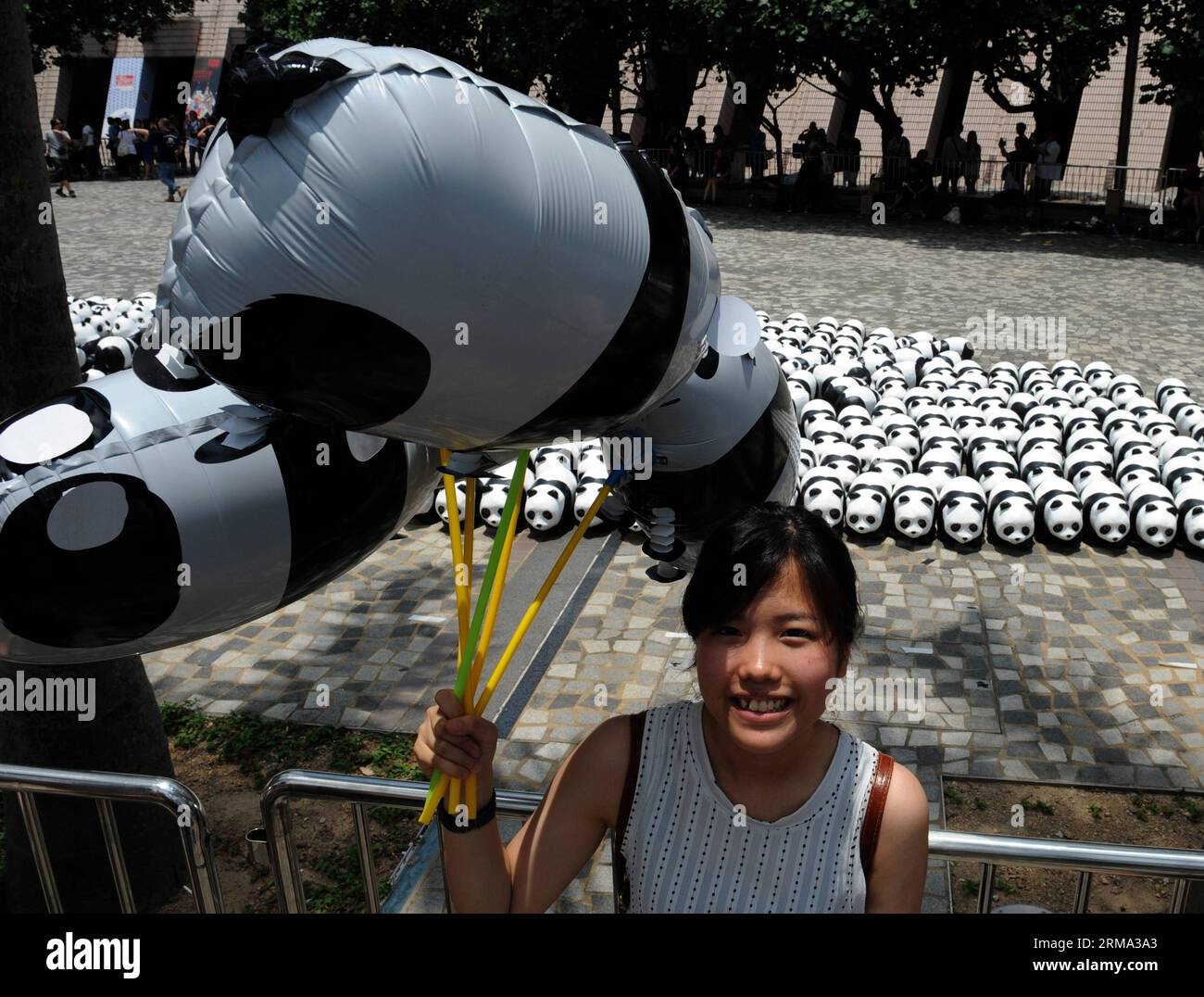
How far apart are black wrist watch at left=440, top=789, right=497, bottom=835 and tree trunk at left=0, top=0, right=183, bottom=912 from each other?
2.23 m

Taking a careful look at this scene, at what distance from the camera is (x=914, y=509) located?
25.7 ft

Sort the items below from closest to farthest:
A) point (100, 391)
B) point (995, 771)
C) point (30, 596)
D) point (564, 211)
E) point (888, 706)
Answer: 1. point (564, 211)
2. point (30, 596)
3. point (100, 391)
4. point (995, 771)
5. point (888, 706)

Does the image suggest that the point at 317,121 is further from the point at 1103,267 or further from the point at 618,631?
the point at 1103,267

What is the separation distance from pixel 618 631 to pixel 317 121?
4991 millimetres

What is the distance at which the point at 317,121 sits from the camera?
2068 millimetres

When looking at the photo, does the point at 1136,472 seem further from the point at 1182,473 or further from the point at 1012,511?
the point at 1012,511

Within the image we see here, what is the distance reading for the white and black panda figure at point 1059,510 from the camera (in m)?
7.69

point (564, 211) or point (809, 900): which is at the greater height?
point (564, 211)

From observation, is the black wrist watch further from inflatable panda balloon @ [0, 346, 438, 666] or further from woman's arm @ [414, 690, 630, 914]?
inflatable panda balloon @ [0, 346, 438, 666]

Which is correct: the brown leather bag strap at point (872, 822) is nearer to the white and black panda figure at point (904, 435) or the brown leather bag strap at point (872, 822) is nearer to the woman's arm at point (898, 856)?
the woman's arm at point (898, 856)

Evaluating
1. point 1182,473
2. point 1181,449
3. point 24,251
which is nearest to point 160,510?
point 24,251

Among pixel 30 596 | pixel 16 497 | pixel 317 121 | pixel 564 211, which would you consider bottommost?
pixel 30 596

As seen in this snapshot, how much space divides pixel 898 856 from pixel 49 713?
3.48 m

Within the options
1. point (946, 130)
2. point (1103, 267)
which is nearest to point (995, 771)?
point (1103, 267)
